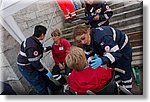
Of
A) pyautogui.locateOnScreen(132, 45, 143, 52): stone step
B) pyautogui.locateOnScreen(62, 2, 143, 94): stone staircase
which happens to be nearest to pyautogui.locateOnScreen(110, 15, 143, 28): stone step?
pyautogui.locateOnScreen(62, 2, 143, 94): stone staircase

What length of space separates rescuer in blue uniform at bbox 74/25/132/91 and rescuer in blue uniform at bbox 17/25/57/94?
21cm

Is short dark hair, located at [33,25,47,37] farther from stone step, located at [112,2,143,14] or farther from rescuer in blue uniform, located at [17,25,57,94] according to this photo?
stone step, located at [112,2,143,14]

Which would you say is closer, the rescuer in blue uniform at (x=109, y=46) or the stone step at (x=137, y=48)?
the rescuer in blue uniform at (x=109, y=46)

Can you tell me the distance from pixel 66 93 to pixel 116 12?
0.53 metres

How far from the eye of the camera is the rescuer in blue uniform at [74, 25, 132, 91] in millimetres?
1447

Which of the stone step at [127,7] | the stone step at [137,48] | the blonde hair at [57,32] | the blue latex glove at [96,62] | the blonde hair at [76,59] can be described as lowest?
→ the stone step at [137,48]

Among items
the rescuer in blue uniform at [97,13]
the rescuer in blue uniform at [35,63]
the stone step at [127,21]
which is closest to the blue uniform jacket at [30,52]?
the rescuer in blue uniform at [35,63]

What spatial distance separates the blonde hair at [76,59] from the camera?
1.45m

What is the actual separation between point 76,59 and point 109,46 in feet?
0.58

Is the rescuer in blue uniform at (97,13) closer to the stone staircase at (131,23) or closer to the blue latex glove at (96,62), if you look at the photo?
the stone staircase at (131,23)

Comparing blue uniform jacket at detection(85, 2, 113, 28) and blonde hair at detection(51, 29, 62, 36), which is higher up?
blue uniform jacket at detection(85, 2, 113, 28)

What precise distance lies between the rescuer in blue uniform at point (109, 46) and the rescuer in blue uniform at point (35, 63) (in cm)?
21

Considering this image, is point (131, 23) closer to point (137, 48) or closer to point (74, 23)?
point (137, 48)

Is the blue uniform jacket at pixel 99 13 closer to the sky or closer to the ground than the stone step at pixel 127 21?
closer to the sky
